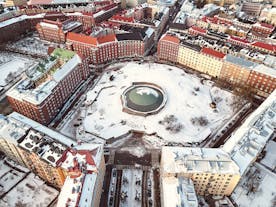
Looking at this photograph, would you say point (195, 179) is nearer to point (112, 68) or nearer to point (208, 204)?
point (208, 204)

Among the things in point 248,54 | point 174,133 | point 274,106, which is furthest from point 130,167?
point 248,54

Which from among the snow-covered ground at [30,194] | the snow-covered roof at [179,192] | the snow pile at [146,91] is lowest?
the snow-covered ground at [30,194]

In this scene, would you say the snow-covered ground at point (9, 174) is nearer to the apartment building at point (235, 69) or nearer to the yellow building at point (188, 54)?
the yellow building at point (188, 54)

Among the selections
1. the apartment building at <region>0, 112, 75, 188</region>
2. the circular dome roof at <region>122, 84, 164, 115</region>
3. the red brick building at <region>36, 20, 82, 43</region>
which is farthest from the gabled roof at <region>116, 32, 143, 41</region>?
the apartment building at <region>0, 112, 75, 188</region>

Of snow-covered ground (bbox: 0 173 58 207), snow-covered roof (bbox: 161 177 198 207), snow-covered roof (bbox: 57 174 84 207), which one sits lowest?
snow-covered ground (bbox: 0 173 58 207)

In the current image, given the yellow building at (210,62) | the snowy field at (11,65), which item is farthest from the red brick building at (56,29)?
the yellow building at (210,62)

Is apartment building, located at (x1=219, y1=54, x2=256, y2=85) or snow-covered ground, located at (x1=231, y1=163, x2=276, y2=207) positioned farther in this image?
apartment building, located at (x1=219, y1=54, x2=256, y2=85)

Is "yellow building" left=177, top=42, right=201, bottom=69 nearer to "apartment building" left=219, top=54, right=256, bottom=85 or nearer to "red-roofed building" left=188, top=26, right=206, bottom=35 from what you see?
"apartment building" left=219, top=54, right=256, bottom=85
